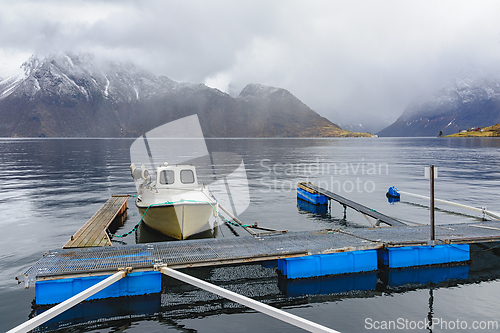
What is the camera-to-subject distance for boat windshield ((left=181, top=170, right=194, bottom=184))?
21172 millimetres

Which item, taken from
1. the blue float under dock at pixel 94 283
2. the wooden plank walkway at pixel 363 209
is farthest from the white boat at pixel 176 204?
the wooden plank walkway at pixel 363 209

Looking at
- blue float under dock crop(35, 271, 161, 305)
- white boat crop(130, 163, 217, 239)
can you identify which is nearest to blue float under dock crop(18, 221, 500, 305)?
blue float under dock crop(35, 271, 161, 305)

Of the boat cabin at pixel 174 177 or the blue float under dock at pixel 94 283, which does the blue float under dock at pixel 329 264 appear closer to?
the blue float under dock at pixel 94 283

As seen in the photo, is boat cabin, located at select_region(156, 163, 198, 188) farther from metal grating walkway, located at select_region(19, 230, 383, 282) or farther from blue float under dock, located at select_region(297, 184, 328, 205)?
blue float under dock, located at select_region(297, 184, 328, 205)

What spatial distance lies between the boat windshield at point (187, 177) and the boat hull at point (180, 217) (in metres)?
2.81

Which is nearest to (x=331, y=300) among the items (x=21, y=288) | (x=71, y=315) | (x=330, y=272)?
(x=330, y=272)

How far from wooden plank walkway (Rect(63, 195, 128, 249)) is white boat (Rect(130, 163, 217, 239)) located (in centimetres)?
236

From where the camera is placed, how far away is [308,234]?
17.0 meters

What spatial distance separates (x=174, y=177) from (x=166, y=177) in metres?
→ 0.48

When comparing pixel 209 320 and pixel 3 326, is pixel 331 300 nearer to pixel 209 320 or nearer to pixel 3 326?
pixel 209 320

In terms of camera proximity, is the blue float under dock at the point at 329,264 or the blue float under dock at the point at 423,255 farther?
the blue float under dock at the point at 423,255

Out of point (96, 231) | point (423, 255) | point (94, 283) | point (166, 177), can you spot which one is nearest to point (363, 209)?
point (423, 255)

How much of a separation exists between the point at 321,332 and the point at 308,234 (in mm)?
8439

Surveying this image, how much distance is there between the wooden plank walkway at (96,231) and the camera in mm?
15802
